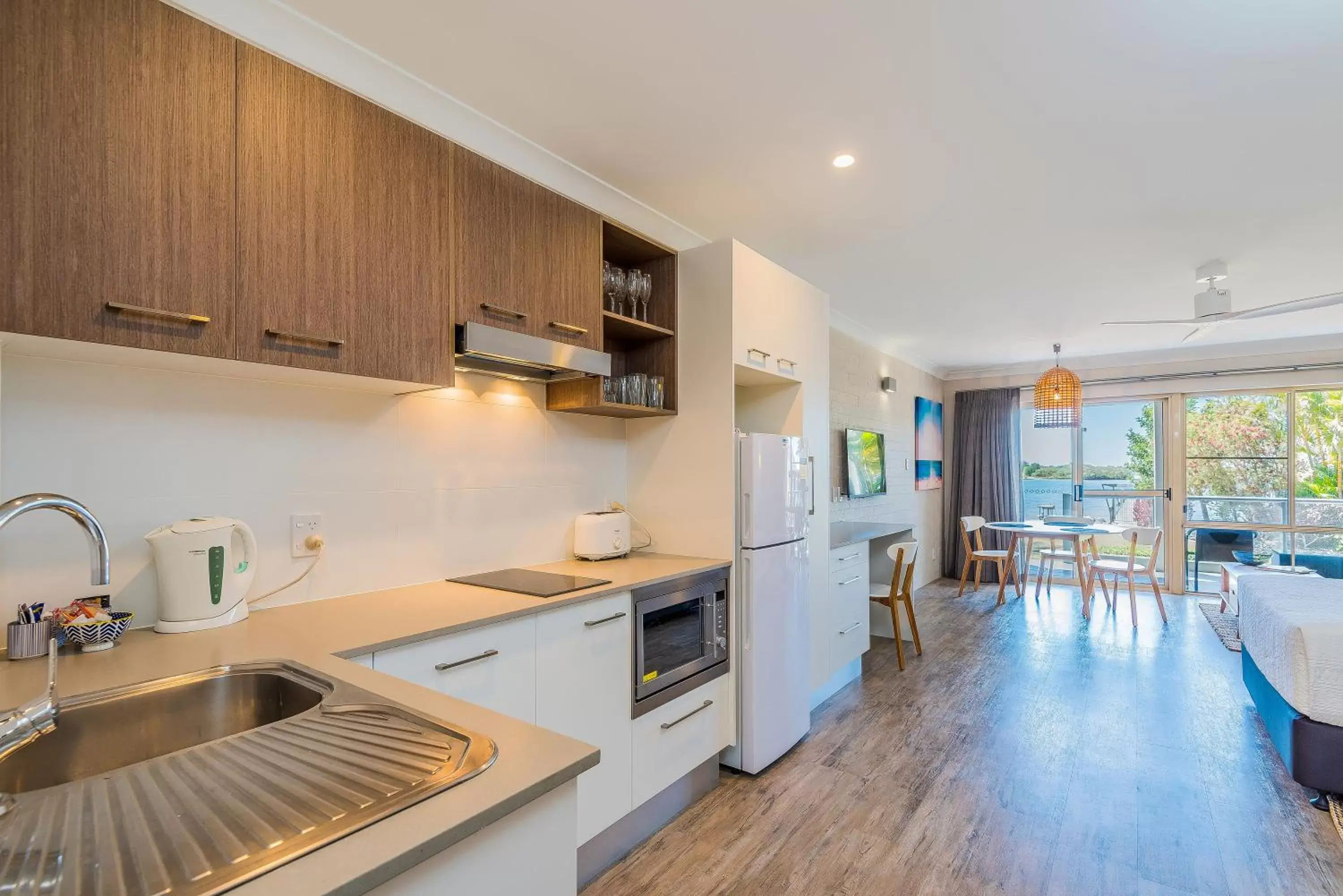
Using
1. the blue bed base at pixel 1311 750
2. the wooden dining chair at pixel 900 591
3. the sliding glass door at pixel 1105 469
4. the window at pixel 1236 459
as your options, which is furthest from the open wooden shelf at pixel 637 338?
the window at pixel 1236 459

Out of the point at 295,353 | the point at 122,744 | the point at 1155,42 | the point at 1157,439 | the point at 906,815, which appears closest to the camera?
the point at 122,744

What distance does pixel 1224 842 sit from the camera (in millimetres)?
2193

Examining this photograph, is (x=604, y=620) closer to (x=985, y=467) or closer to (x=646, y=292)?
(x=646, y=292)

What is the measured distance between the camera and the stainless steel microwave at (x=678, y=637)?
7.27ft

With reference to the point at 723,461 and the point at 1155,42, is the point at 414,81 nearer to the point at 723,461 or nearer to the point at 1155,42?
the point at 723,461

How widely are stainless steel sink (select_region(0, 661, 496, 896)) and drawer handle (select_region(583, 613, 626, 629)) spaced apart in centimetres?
90

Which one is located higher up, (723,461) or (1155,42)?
(1155,42)

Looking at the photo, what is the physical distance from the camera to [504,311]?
2.11m

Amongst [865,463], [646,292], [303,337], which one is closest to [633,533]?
[646,292]

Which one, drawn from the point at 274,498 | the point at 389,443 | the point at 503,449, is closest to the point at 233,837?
the point at 274,498

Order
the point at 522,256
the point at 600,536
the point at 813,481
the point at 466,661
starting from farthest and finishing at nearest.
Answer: the point at 813,481
the point at 600,536
the point at 522,256
the point at 466,661

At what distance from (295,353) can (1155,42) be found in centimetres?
250

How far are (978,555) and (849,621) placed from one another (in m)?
3.36

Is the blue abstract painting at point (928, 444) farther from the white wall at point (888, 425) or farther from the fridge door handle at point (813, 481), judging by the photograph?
Answer: the fridge door handle at point (813, 481)
